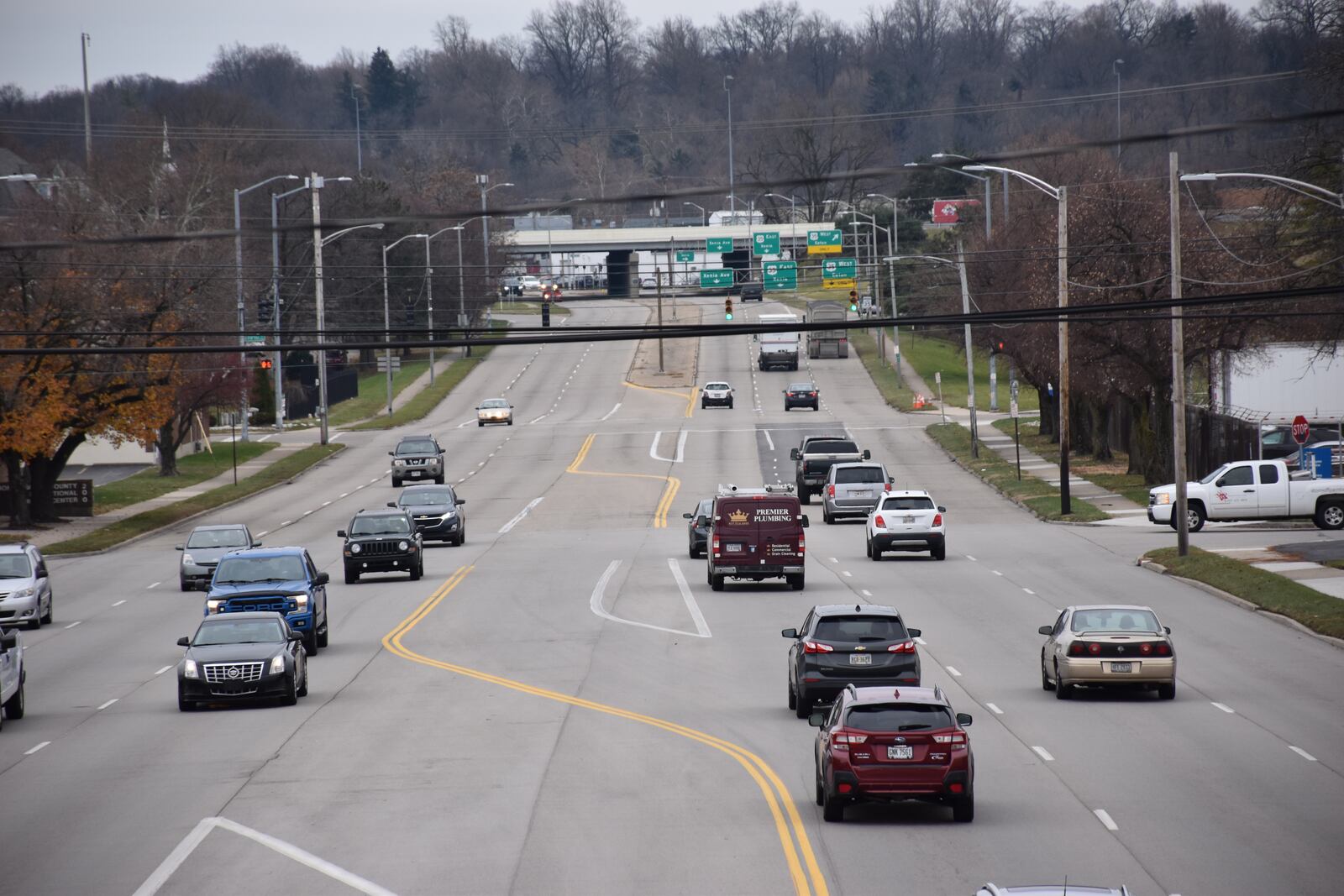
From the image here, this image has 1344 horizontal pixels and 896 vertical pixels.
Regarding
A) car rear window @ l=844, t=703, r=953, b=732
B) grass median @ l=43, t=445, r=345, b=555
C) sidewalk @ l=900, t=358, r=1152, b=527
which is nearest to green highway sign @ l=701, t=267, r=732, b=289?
sidewalk @ l=900, t=358, r=1152, b=527

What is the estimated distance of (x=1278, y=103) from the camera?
8431 cm

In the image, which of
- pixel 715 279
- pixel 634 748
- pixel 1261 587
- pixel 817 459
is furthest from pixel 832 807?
pixel 715 279

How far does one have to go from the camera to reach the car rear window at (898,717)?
1593 centimetres

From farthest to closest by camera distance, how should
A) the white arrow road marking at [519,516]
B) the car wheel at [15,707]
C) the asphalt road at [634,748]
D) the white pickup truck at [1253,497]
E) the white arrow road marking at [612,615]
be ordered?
the white arrow road marking at [519,516] < the white pickup truck at [1253,497] < the white arrow road marking at [612,615] < the car wheel at [15,707] < the asphalt road at [634,748]

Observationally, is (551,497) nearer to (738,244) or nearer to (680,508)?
(680,508)

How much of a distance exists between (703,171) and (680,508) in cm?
14517

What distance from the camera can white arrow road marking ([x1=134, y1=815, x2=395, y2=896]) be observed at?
13820 mm

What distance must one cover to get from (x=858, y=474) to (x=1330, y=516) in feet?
42.3

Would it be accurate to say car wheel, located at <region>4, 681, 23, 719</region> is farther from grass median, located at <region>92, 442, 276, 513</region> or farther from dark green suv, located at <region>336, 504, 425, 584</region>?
grass median, located at <region>92, 442, 276, 513</region>

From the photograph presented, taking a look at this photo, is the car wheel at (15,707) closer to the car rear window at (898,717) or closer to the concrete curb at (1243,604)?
the car rear window at (898,717)

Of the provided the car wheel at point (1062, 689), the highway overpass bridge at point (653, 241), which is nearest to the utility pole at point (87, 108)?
the highway overpass bridge at point (653, 241)

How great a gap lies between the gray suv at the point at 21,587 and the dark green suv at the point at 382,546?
7.01 metres

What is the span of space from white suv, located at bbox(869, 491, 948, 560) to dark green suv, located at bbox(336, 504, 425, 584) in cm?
1088

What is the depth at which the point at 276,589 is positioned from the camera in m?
28.1
